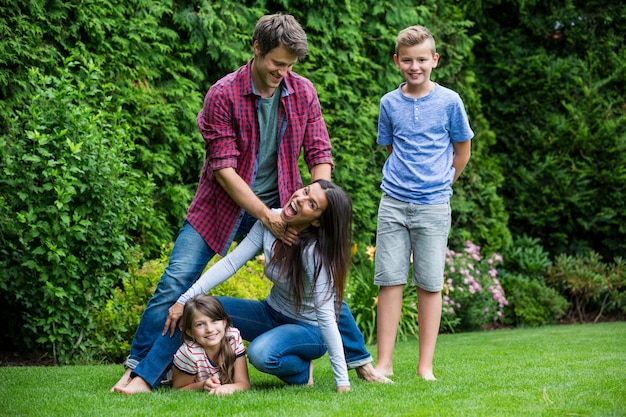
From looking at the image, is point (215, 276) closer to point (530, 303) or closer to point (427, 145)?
point (427, 145)

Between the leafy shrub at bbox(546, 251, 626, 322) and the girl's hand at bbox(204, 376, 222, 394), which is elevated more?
the girl's hand at bbox(204, 376, 222, 394)

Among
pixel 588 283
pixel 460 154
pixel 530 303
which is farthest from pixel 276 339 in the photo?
pixel 588 283

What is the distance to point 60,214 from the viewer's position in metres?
4.63

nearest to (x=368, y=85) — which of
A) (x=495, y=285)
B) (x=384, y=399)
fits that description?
(x=495, y=285)

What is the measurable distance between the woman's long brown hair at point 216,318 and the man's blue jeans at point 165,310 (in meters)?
0.13

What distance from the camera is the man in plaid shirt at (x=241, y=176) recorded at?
3.59m

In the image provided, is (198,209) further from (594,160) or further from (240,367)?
(594,160)

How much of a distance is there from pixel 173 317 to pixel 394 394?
1.09m

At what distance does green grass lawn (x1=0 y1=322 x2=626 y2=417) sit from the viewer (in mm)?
3053

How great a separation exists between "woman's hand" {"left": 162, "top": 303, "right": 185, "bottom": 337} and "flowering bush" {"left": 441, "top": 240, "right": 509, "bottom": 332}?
4072mm

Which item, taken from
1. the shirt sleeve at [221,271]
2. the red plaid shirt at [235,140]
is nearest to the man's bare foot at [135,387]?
the shirt sleeve at [221,271]

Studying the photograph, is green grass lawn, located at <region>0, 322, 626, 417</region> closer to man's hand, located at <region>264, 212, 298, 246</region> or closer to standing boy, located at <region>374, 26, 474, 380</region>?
standing boy, located at <region>374, 26, 474, 380</region>

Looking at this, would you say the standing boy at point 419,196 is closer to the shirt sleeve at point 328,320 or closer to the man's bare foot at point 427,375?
the man's bare foot at point 427,375

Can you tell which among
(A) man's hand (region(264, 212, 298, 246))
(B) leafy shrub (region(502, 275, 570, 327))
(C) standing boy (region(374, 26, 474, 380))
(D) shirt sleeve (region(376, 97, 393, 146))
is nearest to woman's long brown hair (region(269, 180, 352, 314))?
(A) man's hand (region(264, 212, 298, 246))
